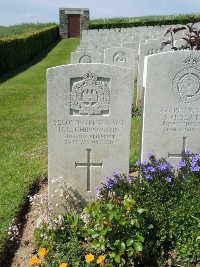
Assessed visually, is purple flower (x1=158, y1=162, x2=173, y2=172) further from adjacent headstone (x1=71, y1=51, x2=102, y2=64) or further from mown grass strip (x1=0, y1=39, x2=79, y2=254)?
adjacent headstone (x1=71, y1=51, x2=102, y2=64)

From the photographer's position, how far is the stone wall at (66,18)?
36750 mm

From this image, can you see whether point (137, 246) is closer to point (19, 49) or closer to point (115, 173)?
point (115, 173)

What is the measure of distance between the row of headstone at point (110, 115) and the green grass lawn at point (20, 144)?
0.68 metres

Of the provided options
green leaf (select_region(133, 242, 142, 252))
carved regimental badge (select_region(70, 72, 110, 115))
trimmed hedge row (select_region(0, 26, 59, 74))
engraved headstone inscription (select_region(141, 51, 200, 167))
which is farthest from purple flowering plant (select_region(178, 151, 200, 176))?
trimmed hedge row (select_region(0, 26, 59, 74))

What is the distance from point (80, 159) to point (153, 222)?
110cm

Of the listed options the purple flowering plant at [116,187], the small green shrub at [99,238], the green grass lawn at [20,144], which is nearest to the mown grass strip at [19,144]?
the green grass lawn at [20,144]

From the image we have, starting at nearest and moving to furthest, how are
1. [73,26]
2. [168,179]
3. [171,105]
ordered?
1. [168,179]
2. [171,105]
3. [73,26]

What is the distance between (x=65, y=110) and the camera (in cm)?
406

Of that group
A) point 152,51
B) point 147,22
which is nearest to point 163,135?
point 152,51

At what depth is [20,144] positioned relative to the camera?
6934 millimetres

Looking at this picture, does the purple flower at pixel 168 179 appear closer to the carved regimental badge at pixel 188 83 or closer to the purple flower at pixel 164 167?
the purple flower at pixel 164 167

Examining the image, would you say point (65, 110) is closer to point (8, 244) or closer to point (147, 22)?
point (8, 244)

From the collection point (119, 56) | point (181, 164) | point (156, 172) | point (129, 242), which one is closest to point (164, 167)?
point (156, 172)

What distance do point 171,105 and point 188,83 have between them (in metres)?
0.30
